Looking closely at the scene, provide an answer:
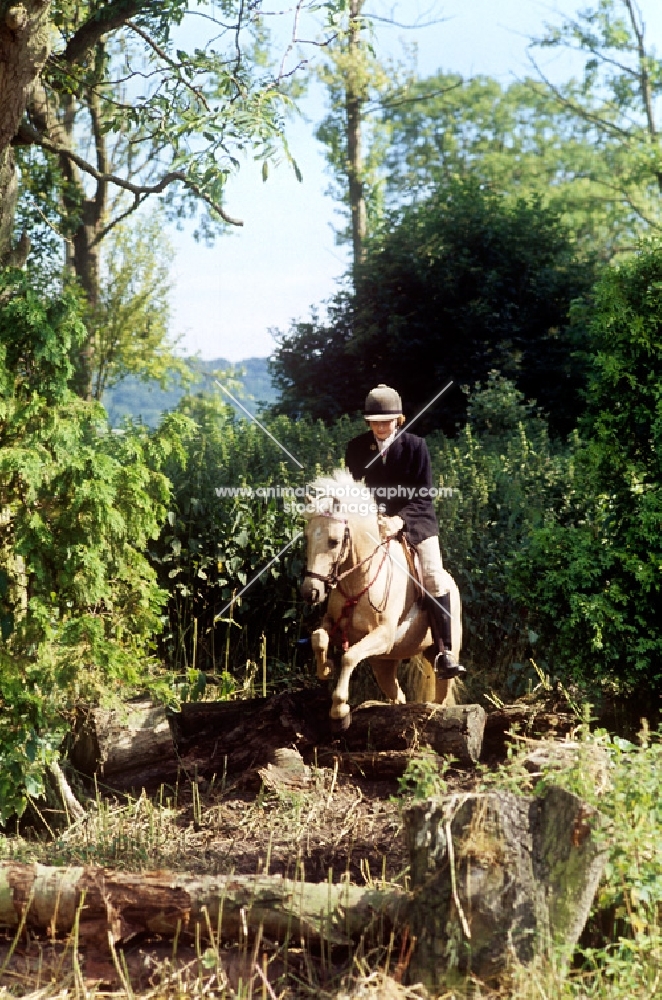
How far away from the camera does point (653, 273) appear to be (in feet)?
25.9

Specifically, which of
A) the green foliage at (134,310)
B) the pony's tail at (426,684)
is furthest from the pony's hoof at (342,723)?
the green foliage at (134,310)

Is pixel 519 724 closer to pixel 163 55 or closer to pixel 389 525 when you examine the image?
pixel 389 525

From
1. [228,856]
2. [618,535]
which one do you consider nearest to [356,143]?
[618,535]

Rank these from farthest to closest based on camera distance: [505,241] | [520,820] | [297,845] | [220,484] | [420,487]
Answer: [505,241], [220,484], [420,487], [297,845], [520,820]

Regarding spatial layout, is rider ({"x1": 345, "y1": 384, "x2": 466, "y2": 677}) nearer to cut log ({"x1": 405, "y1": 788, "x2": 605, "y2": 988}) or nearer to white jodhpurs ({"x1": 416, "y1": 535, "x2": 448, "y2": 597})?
white jodhpurs ({"x1": 416, "y1": 535, "x2": 448, "y2": 597})

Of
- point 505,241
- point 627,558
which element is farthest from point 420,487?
point 505,241

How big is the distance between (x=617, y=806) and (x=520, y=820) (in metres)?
0.55

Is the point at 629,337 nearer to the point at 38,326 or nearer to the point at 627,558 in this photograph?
the point at 627,558

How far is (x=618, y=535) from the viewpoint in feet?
25.8

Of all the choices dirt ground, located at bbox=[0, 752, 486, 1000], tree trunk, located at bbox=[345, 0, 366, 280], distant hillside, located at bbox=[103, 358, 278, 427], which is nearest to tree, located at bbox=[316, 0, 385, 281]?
tree trunk, located at bbox=[345, 0, 366, 280]

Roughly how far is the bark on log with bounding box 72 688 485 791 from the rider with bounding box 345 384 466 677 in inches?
22.0

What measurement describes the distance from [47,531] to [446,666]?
3.16 meters

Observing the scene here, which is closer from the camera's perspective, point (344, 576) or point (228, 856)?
point (228, 856)

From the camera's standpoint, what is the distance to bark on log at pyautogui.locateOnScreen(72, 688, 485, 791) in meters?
7.53
